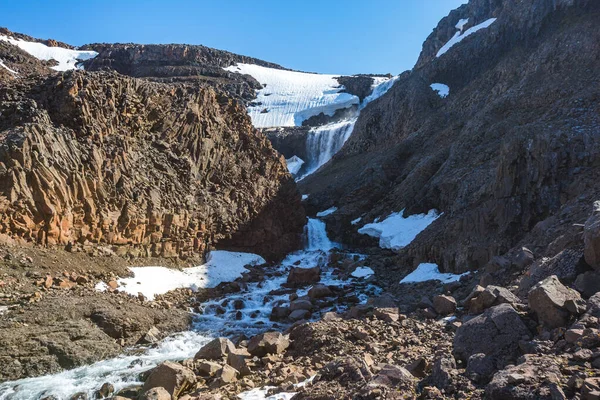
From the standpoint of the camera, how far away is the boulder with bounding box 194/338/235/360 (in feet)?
39.0

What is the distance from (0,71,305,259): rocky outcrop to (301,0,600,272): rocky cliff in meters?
10.7

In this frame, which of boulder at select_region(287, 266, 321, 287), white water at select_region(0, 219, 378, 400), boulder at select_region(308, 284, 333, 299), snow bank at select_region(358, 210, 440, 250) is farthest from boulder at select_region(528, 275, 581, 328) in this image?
snow bank at select_region(358, 210, 440, 250)

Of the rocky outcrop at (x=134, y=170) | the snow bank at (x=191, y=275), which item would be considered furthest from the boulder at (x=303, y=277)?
the rocky outcrop at (x=134, y=170)

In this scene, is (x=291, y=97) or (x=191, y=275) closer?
(x=191, y=275)

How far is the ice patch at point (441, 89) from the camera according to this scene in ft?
177

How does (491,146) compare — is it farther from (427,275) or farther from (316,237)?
(316,237)

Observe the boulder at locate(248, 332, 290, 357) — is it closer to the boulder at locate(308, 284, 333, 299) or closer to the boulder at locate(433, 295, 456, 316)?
the boulder at locate(433, 295, 456, 316)

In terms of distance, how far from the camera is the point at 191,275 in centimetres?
2309

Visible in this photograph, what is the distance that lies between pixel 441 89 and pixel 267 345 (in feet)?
166

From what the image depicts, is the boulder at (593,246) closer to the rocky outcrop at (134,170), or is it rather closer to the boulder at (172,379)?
the boulder at (172,379)

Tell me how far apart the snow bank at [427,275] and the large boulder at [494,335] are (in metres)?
12.0

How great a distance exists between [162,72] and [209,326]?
9700 cm

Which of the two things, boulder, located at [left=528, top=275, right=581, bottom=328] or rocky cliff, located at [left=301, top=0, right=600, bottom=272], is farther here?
rocky cliff, located at [left=301, top=0, right=600, bottom=272]

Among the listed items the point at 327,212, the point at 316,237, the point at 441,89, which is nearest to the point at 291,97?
the point at 441,89
